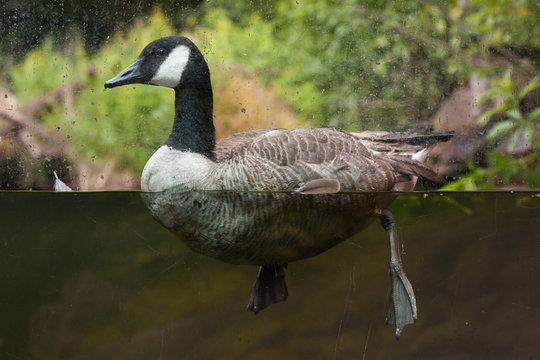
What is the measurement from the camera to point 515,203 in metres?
3.63

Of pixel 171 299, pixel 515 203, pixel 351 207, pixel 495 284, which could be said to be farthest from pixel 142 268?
pixel 515 203

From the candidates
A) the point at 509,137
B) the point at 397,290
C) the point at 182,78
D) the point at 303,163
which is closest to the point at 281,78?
the point at 182,78

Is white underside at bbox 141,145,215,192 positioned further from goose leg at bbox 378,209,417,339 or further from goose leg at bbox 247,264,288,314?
goose leg at bbox 378,209,417,339

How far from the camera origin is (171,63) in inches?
105

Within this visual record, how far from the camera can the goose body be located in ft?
8.29

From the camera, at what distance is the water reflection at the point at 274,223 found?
256 centimetres

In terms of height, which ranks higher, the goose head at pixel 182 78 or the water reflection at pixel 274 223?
the goose head at pixel 182 78

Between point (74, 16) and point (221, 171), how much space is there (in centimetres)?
168

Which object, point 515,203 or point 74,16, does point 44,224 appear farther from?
point 515,203

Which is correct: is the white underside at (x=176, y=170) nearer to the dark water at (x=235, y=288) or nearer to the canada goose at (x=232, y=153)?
the canada goose at (x=232, y=153)

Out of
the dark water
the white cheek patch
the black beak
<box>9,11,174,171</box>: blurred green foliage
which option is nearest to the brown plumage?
the dark water

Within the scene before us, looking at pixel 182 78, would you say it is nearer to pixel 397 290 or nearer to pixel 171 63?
pixel 171 63

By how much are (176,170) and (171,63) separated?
0.54 meters

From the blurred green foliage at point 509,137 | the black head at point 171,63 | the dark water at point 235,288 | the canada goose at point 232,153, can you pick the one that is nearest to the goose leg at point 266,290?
the dark water at point 235,288
